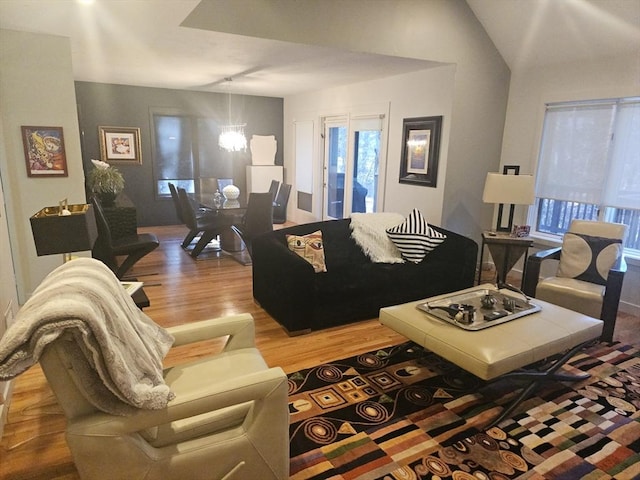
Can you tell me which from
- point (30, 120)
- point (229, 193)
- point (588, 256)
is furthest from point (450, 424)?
point (229, 193)

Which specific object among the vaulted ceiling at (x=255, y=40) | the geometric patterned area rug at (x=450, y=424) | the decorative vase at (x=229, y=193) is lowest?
the geometric patterned area rug at (x=450, y=424)

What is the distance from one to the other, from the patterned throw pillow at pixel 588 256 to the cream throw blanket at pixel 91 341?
11.6 ft

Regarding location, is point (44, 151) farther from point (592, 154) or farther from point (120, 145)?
point (592, 154)

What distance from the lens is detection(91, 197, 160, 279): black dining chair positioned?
4109mm

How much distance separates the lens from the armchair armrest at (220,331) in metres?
2.06

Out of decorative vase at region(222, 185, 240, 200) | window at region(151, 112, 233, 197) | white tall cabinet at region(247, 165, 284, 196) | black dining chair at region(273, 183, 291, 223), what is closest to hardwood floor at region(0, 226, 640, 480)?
decorative vase at region(222, 185, 240, 200)

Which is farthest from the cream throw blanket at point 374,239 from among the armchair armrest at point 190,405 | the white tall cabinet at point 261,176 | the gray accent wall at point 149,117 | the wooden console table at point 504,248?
the gray accent wall at point 149,117

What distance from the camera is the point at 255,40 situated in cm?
364

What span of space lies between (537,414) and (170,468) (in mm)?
2015

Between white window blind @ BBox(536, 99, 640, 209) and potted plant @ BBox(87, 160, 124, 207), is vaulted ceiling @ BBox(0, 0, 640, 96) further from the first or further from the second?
potted plant @ BBox(87, 160, 124, 207)

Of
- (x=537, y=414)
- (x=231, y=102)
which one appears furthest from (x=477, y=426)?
(x=231, y=102)

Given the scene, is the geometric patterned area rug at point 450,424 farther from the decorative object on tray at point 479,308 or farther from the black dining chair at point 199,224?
the black dining chair at point 199,224

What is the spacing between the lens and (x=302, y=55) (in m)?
4.21

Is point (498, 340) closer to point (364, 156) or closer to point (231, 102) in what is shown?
point (364, 156)
